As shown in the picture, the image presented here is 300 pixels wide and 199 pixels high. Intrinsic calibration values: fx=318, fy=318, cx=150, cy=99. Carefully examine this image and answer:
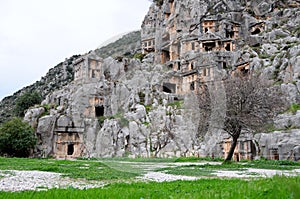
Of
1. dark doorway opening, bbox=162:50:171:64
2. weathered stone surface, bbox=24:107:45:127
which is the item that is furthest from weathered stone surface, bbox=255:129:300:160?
dark doorway opening, bbox=162:50:171:64

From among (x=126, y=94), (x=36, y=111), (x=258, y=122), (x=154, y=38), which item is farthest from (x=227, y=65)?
(x=258, y=122)

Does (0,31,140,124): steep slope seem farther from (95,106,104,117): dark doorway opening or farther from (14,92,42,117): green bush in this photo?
(95,106,104,117): dark doorway opening

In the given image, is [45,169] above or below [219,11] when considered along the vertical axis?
below

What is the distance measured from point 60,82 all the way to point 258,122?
121 m

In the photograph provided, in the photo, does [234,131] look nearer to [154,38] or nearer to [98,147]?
[98,147]

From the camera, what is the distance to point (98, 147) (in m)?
69.7

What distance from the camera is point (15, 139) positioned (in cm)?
6241

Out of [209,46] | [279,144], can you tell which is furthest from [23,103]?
[279,144]

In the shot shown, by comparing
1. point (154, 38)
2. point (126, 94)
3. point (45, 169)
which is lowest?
point (45, 169)

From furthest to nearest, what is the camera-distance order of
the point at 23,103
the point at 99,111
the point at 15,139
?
1. the point at 23,103
2. the point at 99,111
3. the point at 15,139

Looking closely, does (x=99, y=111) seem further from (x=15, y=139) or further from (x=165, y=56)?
(x=165, y=56)

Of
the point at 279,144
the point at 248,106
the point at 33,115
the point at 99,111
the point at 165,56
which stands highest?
the point at 165,56

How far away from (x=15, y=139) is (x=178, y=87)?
46054mm

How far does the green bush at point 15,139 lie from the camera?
6222cm
